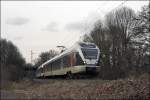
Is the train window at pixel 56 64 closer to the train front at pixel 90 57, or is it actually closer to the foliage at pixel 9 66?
the foliage at pixel 9 66

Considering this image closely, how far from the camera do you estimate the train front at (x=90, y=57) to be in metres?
32.4

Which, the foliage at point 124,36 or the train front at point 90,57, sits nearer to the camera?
the train front at point 90,57

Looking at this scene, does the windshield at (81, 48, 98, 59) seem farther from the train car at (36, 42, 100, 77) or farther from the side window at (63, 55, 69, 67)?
the side window at (63, 55, 69, 67)

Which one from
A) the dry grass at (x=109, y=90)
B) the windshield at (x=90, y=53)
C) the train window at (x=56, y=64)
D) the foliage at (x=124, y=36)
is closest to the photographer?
the dry grass at (x=109, y=90)

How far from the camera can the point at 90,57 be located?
3297 centimetres

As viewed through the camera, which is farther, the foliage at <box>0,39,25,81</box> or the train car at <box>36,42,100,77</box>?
the train car at <box>36,42,100,77</box>

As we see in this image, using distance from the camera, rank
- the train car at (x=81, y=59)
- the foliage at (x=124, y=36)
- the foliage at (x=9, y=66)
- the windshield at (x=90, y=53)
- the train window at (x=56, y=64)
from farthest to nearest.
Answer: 1. the foliage at (x=124, y=36)
2. the train window at (x=56, y=64)
3. the windshield at (x=90, y=53)
4. the train car at (x=81, y=59)
5. the foliage at (x=9, y=66)

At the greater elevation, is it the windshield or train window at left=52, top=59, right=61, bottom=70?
the windshield

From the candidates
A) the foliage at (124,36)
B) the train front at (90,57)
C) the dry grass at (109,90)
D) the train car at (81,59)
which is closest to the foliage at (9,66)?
the dry grass at (109,90)

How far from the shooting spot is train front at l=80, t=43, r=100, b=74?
32.4 m

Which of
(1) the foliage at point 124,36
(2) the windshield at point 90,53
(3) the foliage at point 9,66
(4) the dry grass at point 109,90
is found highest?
(1) the foliage at point 124,36

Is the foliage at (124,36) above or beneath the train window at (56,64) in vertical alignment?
above

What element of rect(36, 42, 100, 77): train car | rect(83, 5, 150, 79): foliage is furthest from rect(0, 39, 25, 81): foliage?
rect(83, 5, 150, 79): foliage

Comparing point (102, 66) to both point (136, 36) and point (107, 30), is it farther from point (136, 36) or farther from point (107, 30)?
point (107, 30)
